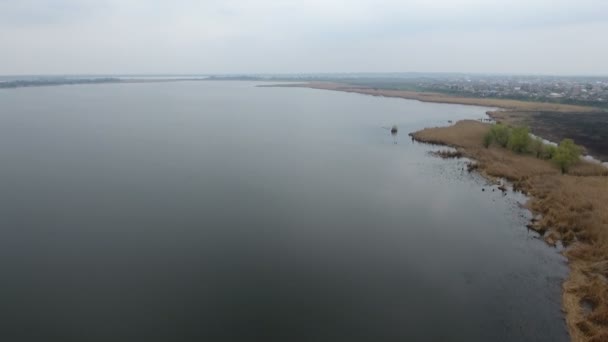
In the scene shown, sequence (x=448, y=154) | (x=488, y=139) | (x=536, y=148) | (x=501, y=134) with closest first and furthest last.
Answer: (x=536, y=148) → (x=448, y=154) → (x=501, y=134) → (x=488, y=139)

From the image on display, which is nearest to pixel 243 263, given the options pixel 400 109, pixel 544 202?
pixel 544 202

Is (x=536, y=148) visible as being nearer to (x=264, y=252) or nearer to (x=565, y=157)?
(x=565, y=157)

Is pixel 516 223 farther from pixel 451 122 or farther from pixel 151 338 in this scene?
pixel 451 122

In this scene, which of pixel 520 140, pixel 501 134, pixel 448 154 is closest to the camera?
pixel 520 140

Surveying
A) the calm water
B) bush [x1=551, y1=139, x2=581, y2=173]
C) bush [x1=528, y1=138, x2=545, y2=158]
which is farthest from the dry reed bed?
bush [x1=528, y1=138, x2=545, y2=158]

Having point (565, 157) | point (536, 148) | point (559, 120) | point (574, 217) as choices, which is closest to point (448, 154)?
point (536, 148)

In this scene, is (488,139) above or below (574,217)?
above

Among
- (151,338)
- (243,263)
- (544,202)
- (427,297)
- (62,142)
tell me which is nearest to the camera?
(151,338)
